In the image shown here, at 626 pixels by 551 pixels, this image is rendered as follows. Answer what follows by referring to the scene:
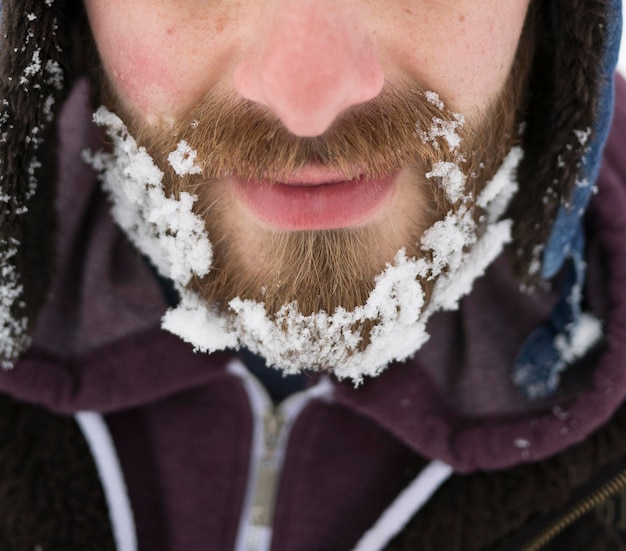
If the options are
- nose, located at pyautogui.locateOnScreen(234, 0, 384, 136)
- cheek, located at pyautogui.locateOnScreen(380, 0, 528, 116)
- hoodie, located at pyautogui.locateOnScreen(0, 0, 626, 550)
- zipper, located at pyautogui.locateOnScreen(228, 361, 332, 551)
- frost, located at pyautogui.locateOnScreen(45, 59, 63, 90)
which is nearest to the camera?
nose, located at pyautogui.locateOnScreen(234, 0, 384, 136)

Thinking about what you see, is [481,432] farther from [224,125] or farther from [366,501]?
[224,125]

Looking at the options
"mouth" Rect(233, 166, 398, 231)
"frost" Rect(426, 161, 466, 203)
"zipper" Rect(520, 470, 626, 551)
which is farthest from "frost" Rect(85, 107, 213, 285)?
"zipper" Rect(520, 470, 626, 551)

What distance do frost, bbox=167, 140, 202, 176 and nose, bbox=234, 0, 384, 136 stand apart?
0.16m

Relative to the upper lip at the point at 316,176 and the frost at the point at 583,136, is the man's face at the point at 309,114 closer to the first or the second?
the upper lip at the point at 316,176

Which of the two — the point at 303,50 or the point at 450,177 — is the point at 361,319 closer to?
the point at 450,177

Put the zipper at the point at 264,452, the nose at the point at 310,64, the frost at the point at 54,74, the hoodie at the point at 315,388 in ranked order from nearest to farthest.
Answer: the nose at the point at 310,64
the frost at the point at 54,74
the hoodie at the point at 315,388
the zipper at the point at 264,452

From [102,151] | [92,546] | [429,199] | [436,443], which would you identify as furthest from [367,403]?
[102,151]

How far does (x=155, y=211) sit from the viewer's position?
1.09 m

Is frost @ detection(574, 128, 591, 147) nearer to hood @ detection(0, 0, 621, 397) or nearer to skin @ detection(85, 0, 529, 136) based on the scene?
hood @ detection(0, 0, 621, 397)

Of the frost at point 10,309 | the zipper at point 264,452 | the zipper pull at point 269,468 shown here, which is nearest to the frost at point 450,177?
the zipper at point 264,452

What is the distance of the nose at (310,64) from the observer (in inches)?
34.9

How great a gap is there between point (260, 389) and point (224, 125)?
0.63 meters

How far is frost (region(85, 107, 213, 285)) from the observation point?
3.53 feet

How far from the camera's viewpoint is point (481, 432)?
4.22ft
